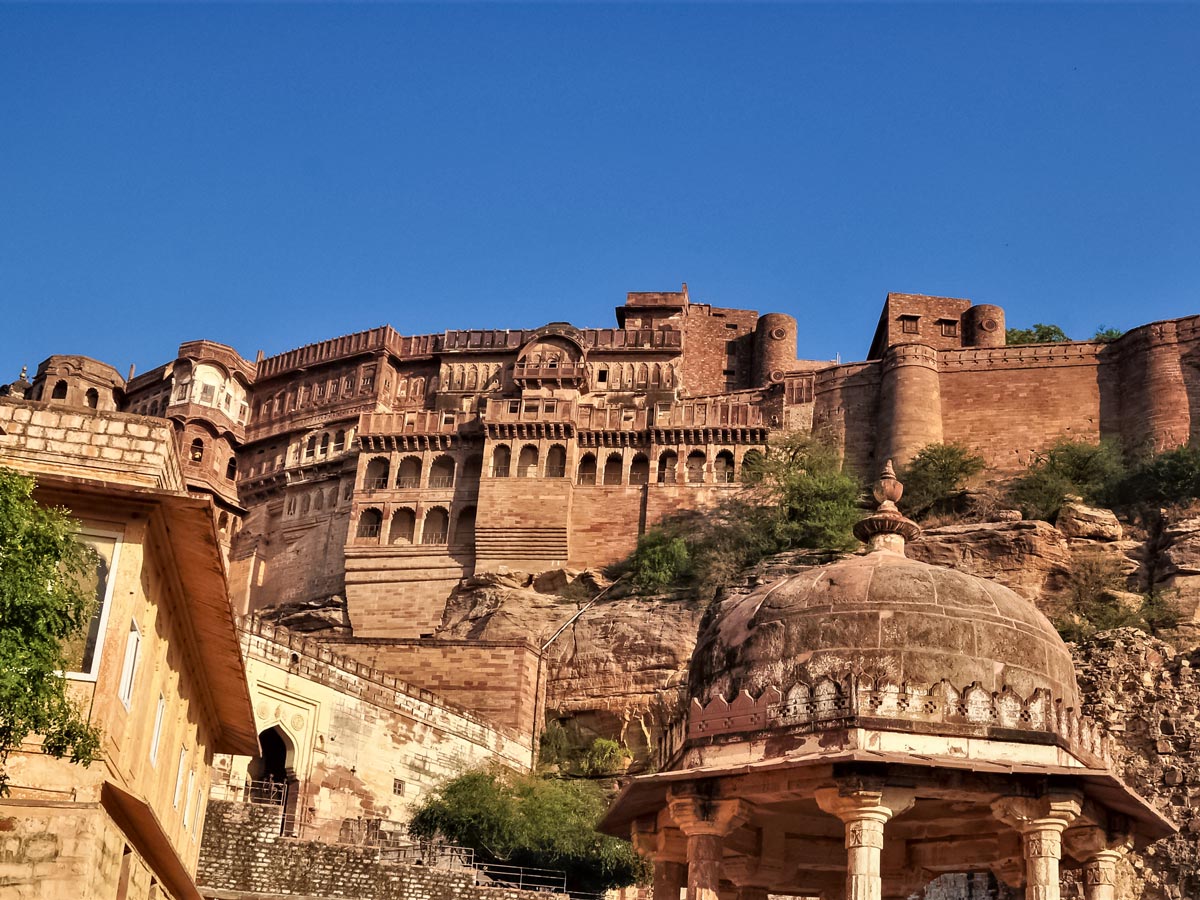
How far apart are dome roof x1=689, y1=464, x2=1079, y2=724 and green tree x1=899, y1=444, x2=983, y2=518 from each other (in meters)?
36.3

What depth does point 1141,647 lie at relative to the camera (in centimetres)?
2975

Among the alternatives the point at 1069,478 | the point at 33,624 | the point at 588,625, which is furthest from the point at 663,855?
the point at 1069,478

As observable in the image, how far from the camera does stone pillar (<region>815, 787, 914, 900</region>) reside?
13.1 m

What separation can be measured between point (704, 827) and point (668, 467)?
39367 mm

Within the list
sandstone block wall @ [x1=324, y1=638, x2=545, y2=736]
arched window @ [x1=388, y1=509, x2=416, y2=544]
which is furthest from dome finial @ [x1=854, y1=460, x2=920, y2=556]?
arched window @ [x1=388, y1=509, x2=416, y2=544]

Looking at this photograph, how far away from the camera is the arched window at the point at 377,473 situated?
55281mm

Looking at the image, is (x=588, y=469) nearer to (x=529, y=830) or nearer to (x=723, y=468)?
(x=723, y=468)

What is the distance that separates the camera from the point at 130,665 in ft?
46.0

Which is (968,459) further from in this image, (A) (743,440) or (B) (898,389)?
(A) (743,440)

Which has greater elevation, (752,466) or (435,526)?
(752,466)

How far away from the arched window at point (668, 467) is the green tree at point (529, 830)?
18.9 meters

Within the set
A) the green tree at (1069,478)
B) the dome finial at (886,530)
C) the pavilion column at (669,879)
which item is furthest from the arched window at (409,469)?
the pavilion column at (669,879)

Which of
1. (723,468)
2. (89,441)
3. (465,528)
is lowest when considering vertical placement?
(89,441)

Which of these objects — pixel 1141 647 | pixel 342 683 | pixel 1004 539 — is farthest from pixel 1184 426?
pixel 342 683
